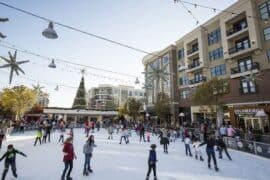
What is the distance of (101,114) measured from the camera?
45.4 m

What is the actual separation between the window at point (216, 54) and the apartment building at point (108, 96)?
4778cm

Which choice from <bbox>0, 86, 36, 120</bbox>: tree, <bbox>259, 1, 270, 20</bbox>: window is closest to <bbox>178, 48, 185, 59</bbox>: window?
<bbox>259, 1, 270, 20</bbox>: window

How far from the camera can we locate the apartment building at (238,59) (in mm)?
19844

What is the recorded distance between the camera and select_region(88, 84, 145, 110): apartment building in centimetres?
7275

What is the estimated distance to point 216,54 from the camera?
26312 mm

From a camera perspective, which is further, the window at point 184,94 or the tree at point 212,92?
the window at point 184,94

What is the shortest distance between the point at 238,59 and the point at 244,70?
1912 millimetres

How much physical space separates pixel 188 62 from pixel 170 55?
5.42 metres

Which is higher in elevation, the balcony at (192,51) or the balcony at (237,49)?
the balcony at (192,51)

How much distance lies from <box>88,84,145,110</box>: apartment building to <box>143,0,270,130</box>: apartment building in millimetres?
46396

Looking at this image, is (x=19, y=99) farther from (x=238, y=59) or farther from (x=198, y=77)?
(x=238, y=59)

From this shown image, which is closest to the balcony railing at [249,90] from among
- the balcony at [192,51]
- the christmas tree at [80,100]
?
the balcony at [192,51]

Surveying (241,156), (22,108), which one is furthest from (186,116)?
(22,108)

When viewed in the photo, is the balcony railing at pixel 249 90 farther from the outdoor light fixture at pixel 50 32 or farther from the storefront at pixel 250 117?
the outdoor light fixture at pixel 50 32
